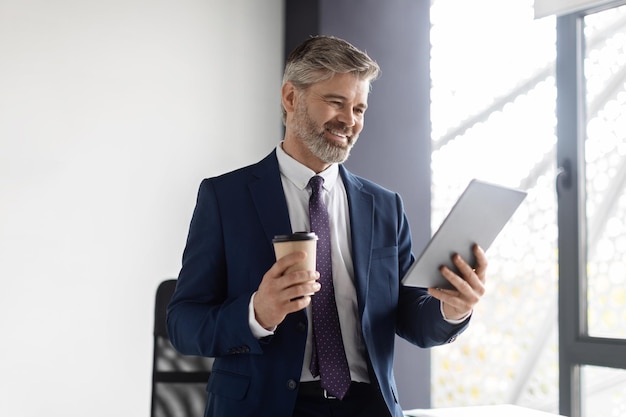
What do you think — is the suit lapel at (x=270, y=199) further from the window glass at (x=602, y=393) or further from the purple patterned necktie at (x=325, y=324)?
the window glass at (x=602, y=393)

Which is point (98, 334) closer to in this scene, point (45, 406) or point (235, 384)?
point (45, 406)

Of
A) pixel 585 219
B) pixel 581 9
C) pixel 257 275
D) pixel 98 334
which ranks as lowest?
pixel 98 334

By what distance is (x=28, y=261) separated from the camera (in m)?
2.64

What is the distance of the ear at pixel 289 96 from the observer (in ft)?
5.98

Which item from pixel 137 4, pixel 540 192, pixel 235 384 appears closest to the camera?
pixel 235 384

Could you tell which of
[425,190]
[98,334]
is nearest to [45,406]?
[98,334]

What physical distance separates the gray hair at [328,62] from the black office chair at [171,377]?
841 millimetres

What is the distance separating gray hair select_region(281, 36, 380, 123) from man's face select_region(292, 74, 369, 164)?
0.02 meters

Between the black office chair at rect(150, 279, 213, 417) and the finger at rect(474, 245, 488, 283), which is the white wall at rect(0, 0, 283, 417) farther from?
the finger at rect(474, 245, 488, 283)

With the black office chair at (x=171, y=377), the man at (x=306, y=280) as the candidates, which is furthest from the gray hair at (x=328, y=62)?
the black office chair at (x=171, y=377)

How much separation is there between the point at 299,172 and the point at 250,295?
37 centimetres

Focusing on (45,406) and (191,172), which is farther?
(191,172)

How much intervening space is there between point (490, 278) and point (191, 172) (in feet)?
7.65

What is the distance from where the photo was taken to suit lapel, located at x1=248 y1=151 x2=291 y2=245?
5.30ft
